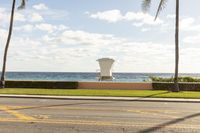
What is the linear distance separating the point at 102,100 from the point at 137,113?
8.11 m

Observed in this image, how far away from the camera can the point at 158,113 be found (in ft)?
58.3

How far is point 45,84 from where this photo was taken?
122 feet

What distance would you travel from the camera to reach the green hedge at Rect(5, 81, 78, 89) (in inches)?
1455

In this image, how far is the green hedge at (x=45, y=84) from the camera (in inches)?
1455

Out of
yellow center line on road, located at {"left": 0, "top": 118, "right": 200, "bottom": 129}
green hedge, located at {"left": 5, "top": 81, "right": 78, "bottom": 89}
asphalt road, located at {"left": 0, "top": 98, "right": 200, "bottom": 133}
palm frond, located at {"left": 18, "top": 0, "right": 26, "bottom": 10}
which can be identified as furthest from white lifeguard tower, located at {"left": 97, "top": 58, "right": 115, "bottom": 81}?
yellow center line on road, located at {"left": 0, "top": 118, "right": 200, "bottom": 129}

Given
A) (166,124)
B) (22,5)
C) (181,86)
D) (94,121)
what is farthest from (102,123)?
(22,5)

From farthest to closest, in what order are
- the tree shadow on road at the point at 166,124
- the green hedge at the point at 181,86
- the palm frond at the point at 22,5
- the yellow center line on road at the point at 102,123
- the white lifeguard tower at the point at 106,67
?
the white lifeguard tower at the point at 106,67, the palm frond at the point at 22,5, the green hedge at the point at 181,86, the yellow center line on road at the point at 102,123, the tree shadow on road at the point at 166,124

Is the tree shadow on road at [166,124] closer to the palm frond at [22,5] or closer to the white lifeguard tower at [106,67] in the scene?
the white lifeguard tower at [106,67]

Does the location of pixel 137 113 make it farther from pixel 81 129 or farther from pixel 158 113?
pixel 81 129

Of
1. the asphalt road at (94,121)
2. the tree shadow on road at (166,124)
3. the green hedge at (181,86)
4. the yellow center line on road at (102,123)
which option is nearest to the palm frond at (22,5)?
the green hedge at (181,86)

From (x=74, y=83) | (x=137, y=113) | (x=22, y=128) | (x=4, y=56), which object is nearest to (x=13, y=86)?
(x=4, y=56)

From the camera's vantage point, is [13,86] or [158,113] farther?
[13,86]

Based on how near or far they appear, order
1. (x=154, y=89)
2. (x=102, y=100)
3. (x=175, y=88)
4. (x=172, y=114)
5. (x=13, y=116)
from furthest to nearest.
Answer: (x=154, y=89)
(x=175, y=88)
(x=102, y=100)
(x=172, y=114)
(x=13, y=116)

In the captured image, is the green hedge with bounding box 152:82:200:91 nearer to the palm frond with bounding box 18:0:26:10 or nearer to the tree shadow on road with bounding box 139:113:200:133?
the palm frond with bounding box 18:0:26:10
